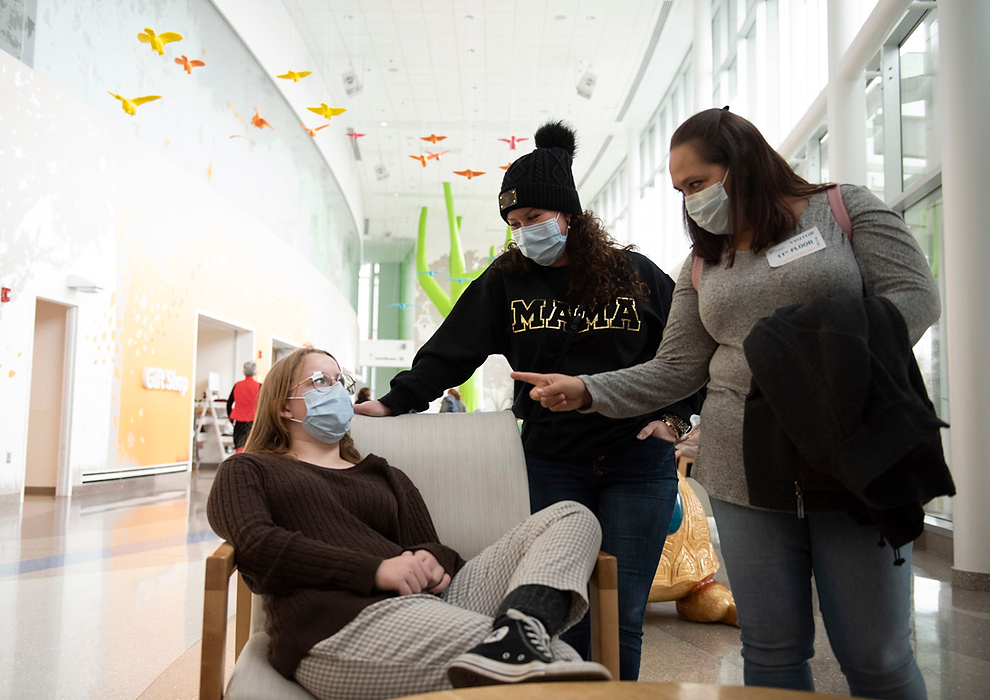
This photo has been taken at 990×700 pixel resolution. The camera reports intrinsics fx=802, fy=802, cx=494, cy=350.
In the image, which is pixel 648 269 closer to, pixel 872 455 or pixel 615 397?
pixel 615 397

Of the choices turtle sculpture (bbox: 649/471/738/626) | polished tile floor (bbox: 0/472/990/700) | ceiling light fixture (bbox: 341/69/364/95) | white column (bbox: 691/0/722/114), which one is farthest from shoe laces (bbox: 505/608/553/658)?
ceiling light fixture (bbox: 341/69/364/95)

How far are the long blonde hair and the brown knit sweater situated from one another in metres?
0.09

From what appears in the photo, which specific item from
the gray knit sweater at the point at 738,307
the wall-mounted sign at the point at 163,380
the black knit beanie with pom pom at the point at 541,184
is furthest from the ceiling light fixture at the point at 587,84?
the gray knit sweater at the point at 738,307

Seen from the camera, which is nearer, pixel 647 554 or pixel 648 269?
pixel 647 554

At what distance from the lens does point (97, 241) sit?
828 centimetres

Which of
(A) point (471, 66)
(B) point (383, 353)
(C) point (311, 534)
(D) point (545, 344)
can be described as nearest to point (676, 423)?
(D) point (545, 344)

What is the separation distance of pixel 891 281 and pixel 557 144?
3.38 ft

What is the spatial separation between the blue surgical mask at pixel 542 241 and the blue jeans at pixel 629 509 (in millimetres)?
500

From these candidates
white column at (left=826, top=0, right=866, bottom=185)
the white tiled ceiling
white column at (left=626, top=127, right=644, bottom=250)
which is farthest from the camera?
white column at (left=626, top=127, right=644, bottom=250)

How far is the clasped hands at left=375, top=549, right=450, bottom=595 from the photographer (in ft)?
5.14

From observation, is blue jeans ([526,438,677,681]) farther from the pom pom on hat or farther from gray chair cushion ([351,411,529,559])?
the pom pom on hat

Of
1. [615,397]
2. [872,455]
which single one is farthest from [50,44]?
[872,455]

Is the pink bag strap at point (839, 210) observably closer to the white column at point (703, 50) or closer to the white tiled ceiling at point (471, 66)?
the white column at point (703, 50)

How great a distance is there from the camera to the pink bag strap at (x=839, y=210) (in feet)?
4.42
